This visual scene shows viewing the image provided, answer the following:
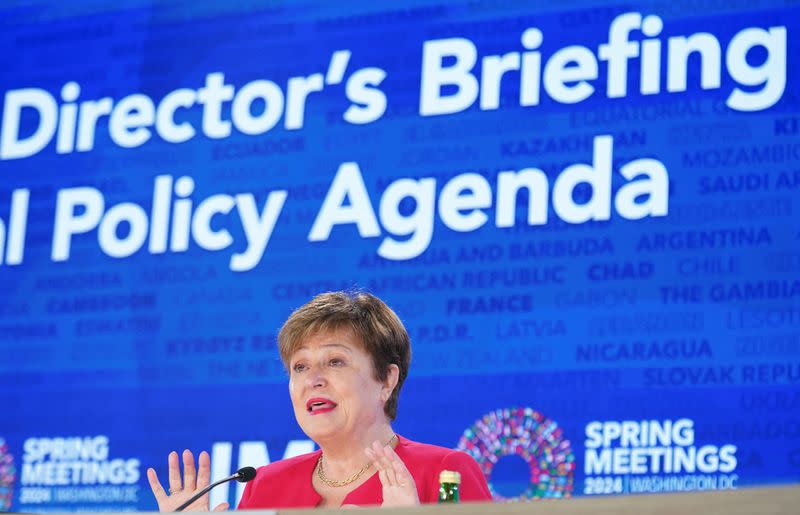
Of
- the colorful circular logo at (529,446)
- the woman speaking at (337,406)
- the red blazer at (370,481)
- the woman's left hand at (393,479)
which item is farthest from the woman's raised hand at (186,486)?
the colorful circular logo at (529,446)

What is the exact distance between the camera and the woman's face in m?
2.37

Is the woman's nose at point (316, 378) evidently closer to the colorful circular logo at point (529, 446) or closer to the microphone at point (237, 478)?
the microphone at point (237, 478)

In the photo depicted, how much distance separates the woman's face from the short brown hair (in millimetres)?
14

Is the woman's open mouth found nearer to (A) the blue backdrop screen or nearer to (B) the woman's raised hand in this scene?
(B) the woman's raised hand

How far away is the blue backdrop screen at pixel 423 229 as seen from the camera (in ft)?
11.6

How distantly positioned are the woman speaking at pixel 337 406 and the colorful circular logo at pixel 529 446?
1.24 metres

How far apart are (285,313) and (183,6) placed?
125 centimetres

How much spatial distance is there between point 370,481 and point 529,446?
1425 millimetres

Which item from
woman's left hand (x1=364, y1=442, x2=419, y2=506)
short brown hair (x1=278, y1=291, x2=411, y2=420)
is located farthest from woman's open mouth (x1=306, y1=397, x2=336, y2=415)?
woman's left hand (x1=364, y1=442, x2=419, y2=506)

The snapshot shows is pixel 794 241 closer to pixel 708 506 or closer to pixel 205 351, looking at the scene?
pixel 205 351

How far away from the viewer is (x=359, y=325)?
2.42 m

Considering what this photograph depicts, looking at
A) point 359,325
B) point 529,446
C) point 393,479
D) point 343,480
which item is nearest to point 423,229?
point 529,446

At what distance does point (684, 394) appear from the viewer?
11.5 feet

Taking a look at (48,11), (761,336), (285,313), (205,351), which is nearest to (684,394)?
(761,336)
